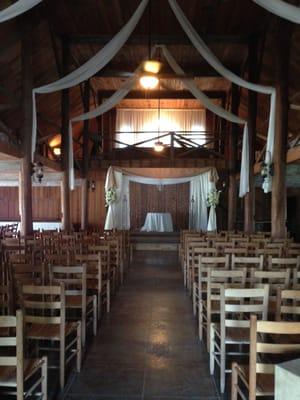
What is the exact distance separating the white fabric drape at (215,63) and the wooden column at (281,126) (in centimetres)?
10

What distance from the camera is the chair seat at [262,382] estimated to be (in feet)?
7.62

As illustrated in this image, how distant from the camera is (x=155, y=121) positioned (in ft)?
55.3

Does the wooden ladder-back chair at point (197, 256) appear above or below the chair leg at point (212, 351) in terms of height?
above

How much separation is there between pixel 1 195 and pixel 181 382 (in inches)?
638

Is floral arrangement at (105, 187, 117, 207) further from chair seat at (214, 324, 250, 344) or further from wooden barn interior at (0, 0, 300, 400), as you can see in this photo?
chair seat at (214, 324, 250, 344)

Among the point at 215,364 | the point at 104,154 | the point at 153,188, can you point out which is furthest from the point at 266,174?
the point at 153,188

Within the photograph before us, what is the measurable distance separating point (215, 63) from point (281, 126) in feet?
6.26

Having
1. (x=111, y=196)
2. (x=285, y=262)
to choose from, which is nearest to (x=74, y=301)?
(x=285, y=262)

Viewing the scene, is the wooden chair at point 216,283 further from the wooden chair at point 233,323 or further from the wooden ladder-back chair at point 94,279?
the wooden ladder-back chair at point 94,279

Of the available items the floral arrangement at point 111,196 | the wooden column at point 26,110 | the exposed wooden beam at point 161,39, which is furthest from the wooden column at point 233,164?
the wooden column at point 26,110

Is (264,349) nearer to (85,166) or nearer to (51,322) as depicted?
(51,322)

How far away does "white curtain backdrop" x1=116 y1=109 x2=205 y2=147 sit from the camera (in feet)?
54.7

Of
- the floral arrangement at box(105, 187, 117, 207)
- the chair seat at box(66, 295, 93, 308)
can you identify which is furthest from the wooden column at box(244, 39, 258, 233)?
the chair seat at box(66, 295, 93, 308)

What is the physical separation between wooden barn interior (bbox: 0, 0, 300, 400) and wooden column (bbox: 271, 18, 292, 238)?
29mm
